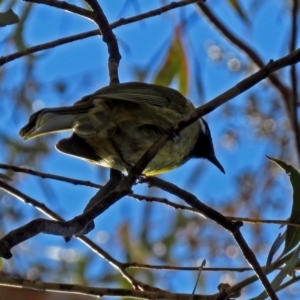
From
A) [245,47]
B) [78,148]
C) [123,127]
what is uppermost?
[245,47]

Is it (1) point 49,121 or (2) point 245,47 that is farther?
(2) point 245,47

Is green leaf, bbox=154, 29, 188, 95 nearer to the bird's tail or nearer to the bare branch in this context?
the bird's tail

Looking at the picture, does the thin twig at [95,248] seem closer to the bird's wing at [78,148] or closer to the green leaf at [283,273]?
the green leaf at [283,273]

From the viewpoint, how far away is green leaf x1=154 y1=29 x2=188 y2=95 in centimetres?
403

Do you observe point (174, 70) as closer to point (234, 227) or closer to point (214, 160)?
point (214, 160)

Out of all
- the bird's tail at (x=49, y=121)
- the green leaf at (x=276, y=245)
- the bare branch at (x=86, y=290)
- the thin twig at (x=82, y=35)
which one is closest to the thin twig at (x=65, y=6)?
the thin twig at (x=82, y=35)

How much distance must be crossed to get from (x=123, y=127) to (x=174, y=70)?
1263mm

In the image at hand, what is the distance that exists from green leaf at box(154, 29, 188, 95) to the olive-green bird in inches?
36.0

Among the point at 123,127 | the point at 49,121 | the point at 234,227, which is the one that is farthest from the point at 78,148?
the point at 234,227

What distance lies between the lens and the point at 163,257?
4781 millimetres

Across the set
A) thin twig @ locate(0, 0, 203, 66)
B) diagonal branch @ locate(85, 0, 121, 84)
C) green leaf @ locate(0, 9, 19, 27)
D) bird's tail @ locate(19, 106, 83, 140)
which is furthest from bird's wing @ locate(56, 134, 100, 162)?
green leaf @ locate(0, 9, 19, 27)

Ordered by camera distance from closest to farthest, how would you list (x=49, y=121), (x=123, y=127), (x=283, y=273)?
(x=283, y=273) → (x=49, y=121) → (x=123, y=127)

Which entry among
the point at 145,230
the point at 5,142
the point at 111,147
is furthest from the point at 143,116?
the point at 145,230

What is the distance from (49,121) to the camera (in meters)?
2.43
